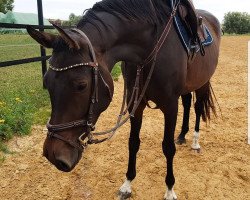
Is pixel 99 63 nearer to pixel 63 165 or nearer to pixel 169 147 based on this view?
pixel 63 165

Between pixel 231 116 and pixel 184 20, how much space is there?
3.16 meters

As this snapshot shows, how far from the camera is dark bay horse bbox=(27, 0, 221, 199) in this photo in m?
1.74

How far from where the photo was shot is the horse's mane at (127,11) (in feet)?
6.59

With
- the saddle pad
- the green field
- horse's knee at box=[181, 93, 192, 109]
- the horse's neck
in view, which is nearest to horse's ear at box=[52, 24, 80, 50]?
the horse's neck

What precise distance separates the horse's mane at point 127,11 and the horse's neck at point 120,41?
1.8 inches

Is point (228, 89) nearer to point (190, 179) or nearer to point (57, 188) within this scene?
point (190, 179)

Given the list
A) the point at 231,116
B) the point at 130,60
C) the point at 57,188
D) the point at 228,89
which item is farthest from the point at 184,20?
the point at 228,89

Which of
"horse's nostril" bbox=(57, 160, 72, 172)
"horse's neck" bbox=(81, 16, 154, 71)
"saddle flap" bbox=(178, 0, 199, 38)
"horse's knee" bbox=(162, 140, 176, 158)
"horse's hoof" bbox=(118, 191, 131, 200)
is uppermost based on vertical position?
"saddle flap" bbox=(178, 0, 199, 38)

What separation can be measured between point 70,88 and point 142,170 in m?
2.02

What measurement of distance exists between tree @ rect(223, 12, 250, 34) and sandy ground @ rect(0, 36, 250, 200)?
66085 millimetres

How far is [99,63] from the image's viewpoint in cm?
186

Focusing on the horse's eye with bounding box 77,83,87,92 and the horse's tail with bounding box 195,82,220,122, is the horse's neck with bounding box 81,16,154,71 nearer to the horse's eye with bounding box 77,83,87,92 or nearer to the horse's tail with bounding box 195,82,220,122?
the horse's eye with bounding box 77,83,87,92

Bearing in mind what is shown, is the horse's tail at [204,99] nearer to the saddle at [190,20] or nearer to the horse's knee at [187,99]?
the horse's knee at [187,99]

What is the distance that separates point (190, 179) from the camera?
326 centimetres
